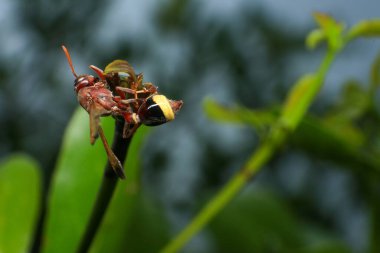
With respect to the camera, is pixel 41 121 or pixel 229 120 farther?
pixel 41 121

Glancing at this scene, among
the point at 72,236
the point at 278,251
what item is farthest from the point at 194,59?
the point at 72,236

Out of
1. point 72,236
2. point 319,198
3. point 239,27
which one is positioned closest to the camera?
point 72,236

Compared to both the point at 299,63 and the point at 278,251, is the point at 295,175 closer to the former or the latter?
the point at 299,63

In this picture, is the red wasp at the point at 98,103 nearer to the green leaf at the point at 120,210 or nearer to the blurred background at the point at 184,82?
the green leaf at the point at 120,210

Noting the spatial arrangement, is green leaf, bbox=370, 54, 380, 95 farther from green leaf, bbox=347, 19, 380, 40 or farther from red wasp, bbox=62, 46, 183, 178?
red wasp, bbox=62, 46, 183, 178

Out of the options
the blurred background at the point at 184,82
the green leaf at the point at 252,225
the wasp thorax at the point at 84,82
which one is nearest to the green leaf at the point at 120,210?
the wasp thorax at the point at 84,82

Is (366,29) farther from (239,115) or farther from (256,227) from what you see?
(256,227)
